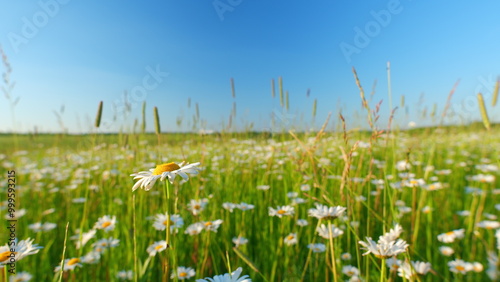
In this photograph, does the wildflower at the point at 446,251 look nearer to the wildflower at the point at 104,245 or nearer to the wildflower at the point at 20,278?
the wildflower at the point at 104,245

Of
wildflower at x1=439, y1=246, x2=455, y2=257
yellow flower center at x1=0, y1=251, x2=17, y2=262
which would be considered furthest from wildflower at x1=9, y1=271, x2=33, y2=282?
wildflower at x1=439, y1=246, x2=455, y2=257

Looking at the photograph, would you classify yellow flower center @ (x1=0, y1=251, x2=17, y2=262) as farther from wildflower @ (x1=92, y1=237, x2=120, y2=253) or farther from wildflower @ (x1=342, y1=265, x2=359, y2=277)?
wildflower @ (x1=342, y1=265, x2=359, y2=277)

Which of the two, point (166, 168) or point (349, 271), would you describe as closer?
point (166, 168)

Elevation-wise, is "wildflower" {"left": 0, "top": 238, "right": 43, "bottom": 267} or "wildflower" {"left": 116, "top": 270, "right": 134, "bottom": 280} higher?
"wildflower" {"left": 0, "top": 238, "right": 43, "bottom": 267}

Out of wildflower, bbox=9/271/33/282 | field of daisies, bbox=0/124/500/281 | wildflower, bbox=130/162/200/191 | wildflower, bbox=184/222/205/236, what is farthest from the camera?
wildflower, bbox=184/222/205/236

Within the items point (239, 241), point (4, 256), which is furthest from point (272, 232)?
point (4, 256)

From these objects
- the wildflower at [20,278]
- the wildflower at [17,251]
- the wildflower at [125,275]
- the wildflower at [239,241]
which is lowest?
the wildflower at [125,275]

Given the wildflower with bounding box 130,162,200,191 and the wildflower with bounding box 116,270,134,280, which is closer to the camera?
the wildflower with bounding box 130,162,200,191

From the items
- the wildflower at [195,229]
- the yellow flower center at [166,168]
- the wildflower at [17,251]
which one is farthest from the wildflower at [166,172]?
the wildflower at [195,229]

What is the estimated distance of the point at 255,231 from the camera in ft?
5.91

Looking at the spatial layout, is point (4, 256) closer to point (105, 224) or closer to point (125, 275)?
point (125, 275)

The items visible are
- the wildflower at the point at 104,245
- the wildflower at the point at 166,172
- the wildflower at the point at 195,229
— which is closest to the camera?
the wildflower at the point at 166,172

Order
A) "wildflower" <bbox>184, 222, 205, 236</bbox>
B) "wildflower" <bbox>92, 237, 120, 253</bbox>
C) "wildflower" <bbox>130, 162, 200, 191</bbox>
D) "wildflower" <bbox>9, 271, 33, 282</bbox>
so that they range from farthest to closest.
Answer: "wildflower" <bbox>92, 237, 120, 253</bbox> < "wildflower" <bbox>184, 222, 205, 236</bbox> < "wildflower" <bbox>9, 271, 33, 282</bbox> < "wildflower" <bbox>130, 162, 200, 191</bbox>

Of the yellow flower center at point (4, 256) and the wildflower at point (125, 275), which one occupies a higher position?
the yellow flower center at point (4, 256)
